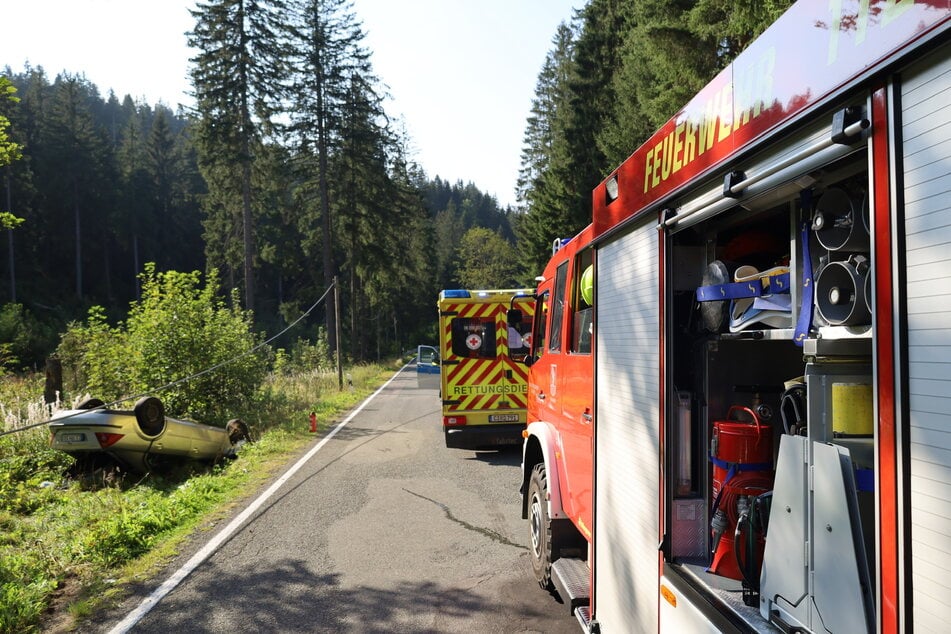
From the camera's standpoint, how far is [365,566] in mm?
5793

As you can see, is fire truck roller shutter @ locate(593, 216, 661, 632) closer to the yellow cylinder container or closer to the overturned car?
the yellow cylinder container

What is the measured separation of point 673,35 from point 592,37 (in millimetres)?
A: 20574

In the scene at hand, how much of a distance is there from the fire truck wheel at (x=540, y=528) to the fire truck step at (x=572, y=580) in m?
0.19

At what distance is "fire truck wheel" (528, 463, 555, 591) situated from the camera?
4.96 metres

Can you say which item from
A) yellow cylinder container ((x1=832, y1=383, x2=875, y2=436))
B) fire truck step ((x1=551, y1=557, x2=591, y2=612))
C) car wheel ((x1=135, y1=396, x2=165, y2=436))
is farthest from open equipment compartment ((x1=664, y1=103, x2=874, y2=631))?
car wheel ((x1=135, y1=396, x2=165, y2=436))

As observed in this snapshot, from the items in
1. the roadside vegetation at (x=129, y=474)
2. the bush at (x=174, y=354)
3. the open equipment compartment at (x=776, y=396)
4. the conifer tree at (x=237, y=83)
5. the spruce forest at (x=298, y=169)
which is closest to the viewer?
the open equipment compartment at (x=776, y=396)

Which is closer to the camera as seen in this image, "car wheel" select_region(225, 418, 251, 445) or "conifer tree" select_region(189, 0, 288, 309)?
"car wheel" select_region(225, 418, 251, 445)

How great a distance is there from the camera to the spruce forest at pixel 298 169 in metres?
20.8

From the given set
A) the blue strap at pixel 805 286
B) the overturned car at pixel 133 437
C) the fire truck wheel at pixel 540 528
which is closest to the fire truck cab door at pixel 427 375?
the overturned car at pixel 133 437

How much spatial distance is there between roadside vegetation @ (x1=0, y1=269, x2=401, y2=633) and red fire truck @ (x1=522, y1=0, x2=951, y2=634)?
4161 mm

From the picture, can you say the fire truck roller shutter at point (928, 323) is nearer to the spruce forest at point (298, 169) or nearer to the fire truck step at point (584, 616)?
the fire truck step at point (584, 616)

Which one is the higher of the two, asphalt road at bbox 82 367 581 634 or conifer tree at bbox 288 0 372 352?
conifer tree at bbox 288 0 372 352

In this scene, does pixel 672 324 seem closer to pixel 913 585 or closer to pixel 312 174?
pixel 913 585

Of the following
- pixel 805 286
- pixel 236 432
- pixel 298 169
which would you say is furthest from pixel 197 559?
pixel 298 169
